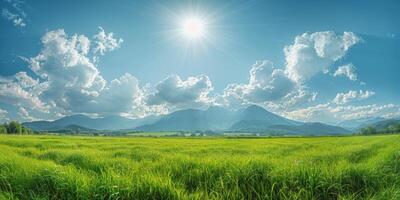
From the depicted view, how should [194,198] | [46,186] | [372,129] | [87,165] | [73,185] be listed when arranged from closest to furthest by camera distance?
[194,198]
[73,185]
[46,186]
[87,165]
[372,129]

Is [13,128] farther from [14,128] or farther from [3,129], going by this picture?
[3,129]

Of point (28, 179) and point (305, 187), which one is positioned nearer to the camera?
point (305, 187)

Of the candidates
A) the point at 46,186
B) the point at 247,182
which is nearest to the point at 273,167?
the point at 247,182

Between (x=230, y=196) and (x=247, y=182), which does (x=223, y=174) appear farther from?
(x=230, y=196)

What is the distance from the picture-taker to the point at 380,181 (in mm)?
6863

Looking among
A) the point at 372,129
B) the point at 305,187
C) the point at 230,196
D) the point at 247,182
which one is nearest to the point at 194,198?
the point at 230,196

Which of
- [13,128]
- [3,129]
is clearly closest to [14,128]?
[13,128]

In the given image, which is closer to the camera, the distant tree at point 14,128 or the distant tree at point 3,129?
the distant tree at point 3,129

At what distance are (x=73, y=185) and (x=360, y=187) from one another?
639 cm

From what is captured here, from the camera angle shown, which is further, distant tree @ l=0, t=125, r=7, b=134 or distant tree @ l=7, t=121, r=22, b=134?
distant tree @ l=7, t=121, r=22, b=134

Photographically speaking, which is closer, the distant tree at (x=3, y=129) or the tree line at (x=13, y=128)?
the distant tree at (x=3, y=129)

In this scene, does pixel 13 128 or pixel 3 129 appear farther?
pixel 13 128

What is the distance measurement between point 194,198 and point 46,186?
11.6ft

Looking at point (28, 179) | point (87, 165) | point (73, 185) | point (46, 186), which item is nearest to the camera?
point (73, 185)
